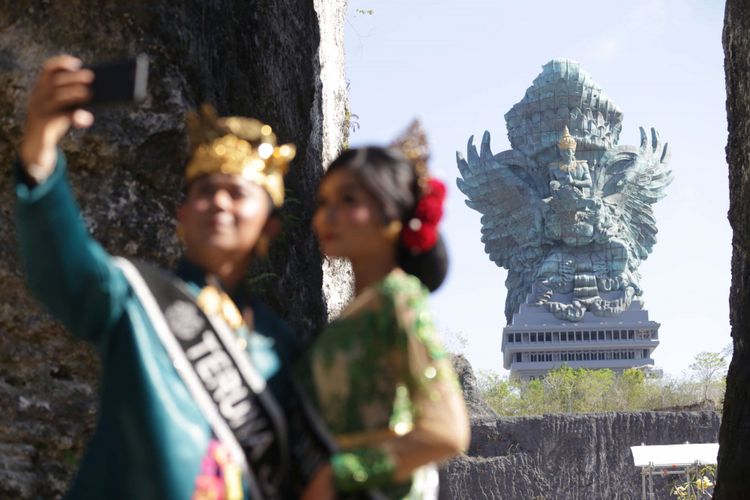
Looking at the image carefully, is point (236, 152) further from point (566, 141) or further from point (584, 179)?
point (584, 179)

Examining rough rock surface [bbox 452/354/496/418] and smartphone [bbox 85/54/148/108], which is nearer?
smartphone [bbox 85/54/148/108]

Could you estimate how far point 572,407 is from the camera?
151 ft

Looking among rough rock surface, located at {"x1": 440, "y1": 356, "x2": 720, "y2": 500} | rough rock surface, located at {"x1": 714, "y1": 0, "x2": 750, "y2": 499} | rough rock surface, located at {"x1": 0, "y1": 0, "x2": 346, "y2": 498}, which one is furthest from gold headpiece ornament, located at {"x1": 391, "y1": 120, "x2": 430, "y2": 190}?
rough rock surface, located at {"x1": 440, "y1": 356, "x2": 720, "y2": 500}

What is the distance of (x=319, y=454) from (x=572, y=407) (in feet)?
148

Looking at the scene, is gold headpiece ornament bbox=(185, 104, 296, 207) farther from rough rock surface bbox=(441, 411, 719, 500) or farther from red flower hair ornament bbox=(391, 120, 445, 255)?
rough rock surface bbox=(441, 411, 719, 500)

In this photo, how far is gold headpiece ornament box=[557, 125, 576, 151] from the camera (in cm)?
5453

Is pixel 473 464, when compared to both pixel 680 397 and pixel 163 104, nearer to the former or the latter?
pixel 163 104

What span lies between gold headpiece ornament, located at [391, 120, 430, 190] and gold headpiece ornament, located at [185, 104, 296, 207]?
0.29 m

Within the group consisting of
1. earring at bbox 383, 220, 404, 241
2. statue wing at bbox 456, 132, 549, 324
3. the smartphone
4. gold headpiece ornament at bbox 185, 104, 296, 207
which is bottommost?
earring at bbox 383, 220, 404, 241

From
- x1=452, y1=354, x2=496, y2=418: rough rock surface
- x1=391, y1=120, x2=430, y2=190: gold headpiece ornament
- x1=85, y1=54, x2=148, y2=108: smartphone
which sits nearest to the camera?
x1=85, y1=54, x2=148, y2=108: smartphone

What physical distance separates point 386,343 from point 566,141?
5363 cm

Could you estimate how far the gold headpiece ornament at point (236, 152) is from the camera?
2.49 meters

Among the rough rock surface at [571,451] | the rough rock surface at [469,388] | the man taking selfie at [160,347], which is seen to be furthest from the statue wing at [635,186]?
the man taking selfie at [160,347]

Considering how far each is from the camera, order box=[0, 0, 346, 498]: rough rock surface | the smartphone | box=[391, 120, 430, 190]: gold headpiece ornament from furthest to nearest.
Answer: box=[0, 0, 346, 498]: rough rock surface → box=[391, 120, 430, 190]: gold headpiece ornament → the smartphone
